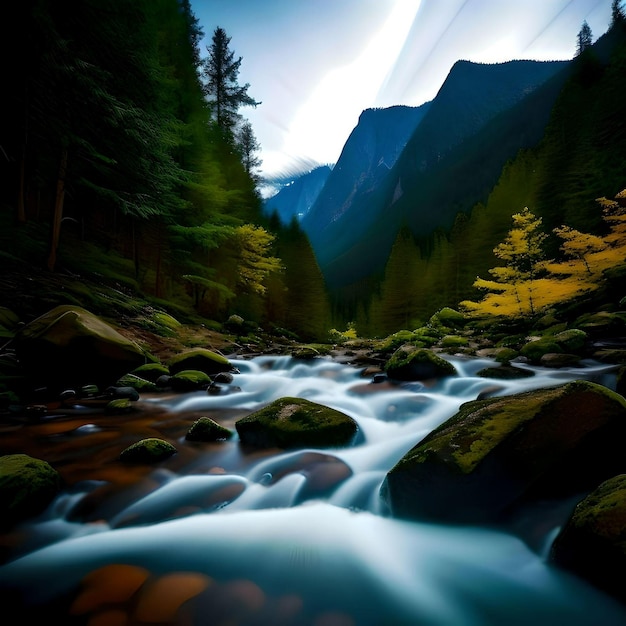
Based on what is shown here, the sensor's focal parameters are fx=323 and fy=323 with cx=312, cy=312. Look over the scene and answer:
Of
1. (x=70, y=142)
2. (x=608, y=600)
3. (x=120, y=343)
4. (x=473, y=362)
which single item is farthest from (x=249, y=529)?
(x=70, y=142)

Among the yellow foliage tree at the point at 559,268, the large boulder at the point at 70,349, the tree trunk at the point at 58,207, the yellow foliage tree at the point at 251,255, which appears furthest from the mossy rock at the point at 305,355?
the yellow foliage tree at the point at 251,255

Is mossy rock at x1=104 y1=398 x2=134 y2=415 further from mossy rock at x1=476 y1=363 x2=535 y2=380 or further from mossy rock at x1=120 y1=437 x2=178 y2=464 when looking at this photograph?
mossy rock at x1=476 y1=363 x2=535 y2=380

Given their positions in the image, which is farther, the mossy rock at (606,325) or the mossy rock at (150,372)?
the mossy rock at (606,325)

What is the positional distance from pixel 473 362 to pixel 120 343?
8.42 metres

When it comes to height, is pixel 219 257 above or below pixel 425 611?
above

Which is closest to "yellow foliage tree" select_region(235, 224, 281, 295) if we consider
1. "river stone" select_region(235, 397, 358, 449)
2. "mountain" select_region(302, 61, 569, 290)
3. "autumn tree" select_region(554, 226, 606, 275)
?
"autumn tree" select_region(554, 226, 606, 275)

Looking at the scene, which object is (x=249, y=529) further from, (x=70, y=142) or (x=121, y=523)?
(x=70, y=142)

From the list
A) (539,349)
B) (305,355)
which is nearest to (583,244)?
(539,349)

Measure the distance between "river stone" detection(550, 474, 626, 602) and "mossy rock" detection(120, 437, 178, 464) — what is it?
385cm

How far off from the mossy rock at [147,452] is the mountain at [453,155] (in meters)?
76.7

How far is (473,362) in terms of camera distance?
8516 mm

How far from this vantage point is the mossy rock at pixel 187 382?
7.07m

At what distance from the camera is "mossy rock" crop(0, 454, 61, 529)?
2594 millimetres

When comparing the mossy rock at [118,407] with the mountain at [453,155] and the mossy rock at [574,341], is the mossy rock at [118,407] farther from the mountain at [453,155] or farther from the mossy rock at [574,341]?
the mountain at [453,155]
